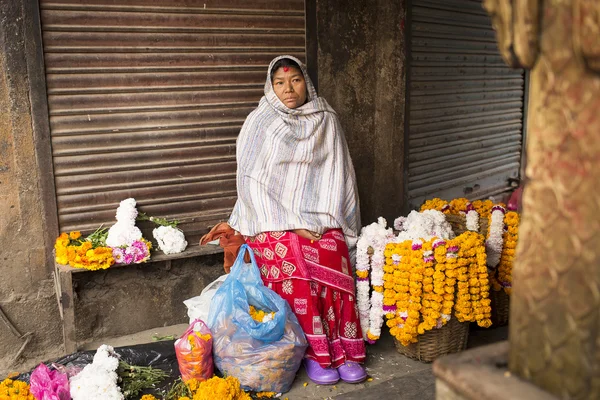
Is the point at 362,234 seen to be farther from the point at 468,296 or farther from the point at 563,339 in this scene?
the point at 563,339

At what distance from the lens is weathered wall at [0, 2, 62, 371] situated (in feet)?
13.0

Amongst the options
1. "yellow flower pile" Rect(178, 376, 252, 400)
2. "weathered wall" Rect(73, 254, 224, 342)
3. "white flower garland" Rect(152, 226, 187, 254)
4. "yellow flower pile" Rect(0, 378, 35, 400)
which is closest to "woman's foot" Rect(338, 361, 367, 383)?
"yellow flower pile" Rect(178, 376, 252, 400)

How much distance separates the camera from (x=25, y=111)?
160 inches

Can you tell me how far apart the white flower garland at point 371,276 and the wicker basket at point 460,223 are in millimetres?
691

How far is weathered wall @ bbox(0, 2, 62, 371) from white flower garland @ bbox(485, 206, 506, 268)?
3.21 metres

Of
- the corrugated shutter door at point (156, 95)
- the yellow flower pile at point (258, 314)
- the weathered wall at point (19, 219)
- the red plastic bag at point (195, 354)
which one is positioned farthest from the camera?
the corrugated shutter door at point (156, 95)

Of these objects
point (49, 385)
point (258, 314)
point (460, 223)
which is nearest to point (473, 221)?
point (460, 223)

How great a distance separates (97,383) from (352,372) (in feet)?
5.30

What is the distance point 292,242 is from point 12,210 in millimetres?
1936

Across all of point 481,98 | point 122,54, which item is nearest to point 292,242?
point 122,54

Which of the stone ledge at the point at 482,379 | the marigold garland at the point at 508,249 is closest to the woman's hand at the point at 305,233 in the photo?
the marigold garland at the point at 508,249

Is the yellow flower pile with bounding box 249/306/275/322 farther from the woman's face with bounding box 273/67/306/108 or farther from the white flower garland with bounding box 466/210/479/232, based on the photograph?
the white flower garland with bounding box 466/210/479/232

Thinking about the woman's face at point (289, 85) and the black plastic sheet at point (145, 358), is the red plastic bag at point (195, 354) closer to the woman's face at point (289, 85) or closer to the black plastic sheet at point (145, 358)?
the black plastic sheet at point (145, 358)

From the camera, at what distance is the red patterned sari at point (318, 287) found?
402 cm
